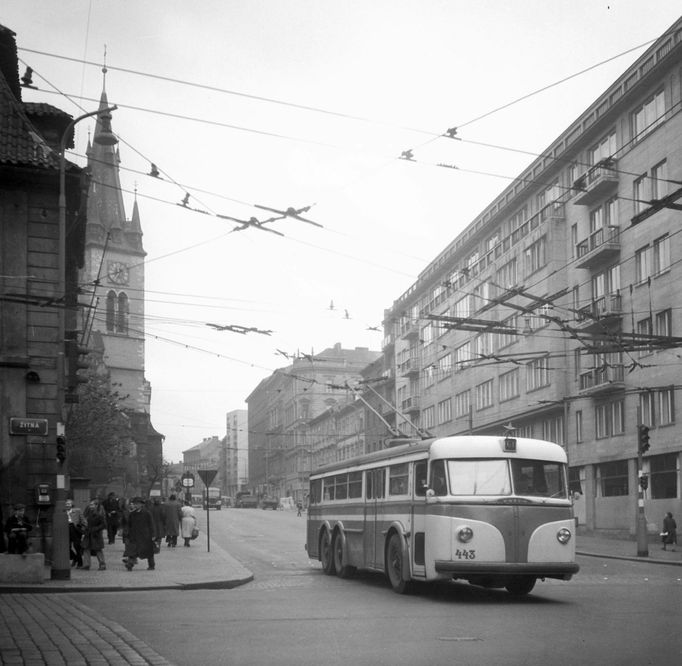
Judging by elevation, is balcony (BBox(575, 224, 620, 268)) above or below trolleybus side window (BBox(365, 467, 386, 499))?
above

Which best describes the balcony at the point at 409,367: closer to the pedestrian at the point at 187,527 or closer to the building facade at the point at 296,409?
the building facade at the point at 296,409

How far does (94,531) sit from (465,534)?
12.5 m

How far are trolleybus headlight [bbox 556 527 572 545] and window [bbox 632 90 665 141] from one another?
2839 cm

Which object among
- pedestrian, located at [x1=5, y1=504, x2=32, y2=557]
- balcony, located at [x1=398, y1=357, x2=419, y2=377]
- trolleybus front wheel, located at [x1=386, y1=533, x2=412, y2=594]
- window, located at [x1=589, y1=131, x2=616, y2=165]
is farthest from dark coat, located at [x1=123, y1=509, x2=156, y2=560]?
balcony, located at [x1=398, y1=357, x2=419, y2=377]

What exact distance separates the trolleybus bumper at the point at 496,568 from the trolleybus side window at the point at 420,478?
58.0 inches

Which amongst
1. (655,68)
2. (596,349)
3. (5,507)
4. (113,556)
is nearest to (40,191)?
(5,507)

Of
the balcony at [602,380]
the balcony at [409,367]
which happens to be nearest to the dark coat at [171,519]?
the balcony at [602,380]

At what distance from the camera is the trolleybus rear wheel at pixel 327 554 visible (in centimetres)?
2423

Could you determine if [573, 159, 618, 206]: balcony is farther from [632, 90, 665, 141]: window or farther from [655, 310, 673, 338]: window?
[655, 310, 673, 338]: window

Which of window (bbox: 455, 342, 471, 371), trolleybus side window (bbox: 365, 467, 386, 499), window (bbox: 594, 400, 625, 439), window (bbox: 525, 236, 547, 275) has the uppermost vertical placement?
window (bbox: 525, 236, 547, 275)

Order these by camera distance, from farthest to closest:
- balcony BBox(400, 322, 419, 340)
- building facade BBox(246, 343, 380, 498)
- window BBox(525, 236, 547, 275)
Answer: building facade BBox(246, 343, 380, 498) < balcony BBox(400, 322, 419, 340) < window BBox(525, 236, 547, 275)

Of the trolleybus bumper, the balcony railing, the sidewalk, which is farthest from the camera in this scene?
the balcony railing

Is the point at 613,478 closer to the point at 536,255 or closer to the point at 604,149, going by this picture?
the point at 536,255

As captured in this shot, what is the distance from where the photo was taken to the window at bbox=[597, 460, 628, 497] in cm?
4728
